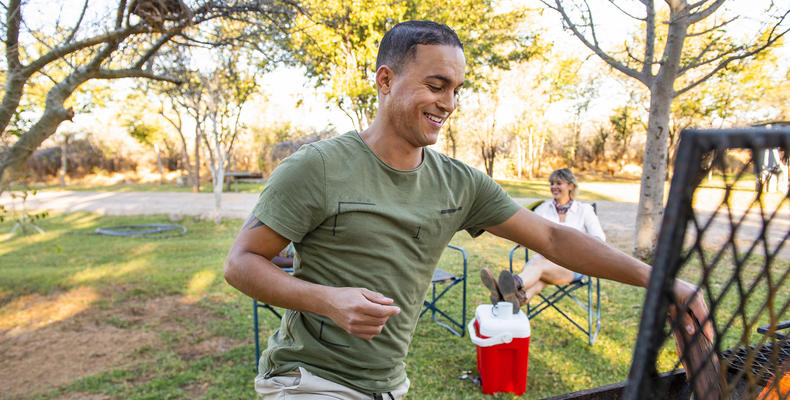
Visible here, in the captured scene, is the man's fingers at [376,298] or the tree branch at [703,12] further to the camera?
the tree branch at [703,12]

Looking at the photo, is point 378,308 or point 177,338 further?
point 177,338

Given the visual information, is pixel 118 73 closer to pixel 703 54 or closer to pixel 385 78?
pixel 385 78

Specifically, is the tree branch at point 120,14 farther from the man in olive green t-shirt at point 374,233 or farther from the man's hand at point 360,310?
the man's hand at point 360,310

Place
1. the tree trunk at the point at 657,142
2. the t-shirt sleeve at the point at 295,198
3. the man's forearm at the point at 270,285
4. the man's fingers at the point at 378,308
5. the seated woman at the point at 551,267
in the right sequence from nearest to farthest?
the man's fingers at the point at 378,308, the man's forearm at the point at 270,285, the t-shirt sleeve at the point at 295,198, the seated woman at the point at 551,267, the tree trunk at the point at 657,142

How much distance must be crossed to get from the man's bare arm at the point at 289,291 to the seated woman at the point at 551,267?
3.04 m

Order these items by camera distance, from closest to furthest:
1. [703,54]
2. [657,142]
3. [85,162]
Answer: [703,54]
[657,142]
[85,162]

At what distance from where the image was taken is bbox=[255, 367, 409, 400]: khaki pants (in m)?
1.55

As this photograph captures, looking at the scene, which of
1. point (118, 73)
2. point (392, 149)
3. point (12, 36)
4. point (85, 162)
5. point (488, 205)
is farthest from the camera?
point (85, 162)

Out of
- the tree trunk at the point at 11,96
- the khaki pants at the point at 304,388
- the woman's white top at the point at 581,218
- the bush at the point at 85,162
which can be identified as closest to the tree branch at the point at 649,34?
the woman's white top at the point at 581,218

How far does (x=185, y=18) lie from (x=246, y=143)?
94.8 feet

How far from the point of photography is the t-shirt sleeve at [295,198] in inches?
56.2

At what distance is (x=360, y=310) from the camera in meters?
1.23

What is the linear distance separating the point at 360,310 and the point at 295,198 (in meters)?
0.42

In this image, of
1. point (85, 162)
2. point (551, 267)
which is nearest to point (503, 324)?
point (551, 267)
